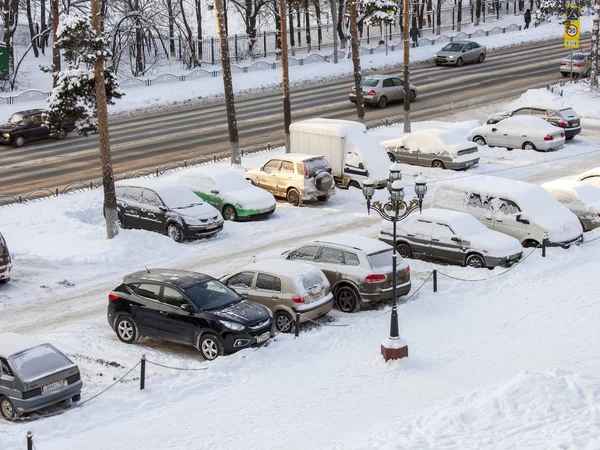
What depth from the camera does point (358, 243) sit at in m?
21.5

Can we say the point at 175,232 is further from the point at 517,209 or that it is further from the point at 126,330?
the point at 517,209

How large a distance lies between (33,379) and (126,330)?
3.93 metres

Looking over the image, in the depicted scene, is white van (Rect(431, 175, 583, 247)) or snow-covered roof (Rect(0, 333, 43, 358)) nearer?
snow-covered roof (Rect(0, 333, 43, 358))

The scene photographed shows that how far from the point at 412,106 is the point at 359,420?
34.1 m

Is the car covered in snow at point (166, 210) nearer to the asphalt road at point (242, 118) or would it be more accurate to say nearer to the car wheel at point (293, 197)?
the car wheel at point (293, 197)

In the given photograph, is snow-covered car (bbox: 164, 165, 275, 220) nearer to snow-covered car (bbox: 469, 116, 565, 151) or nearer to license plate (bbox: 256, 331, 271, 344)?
license plate (bbox: 256, 331, 271, 344)

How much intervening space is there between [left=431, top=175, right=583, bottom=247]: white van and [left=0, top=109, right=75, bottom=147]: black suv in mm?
21788

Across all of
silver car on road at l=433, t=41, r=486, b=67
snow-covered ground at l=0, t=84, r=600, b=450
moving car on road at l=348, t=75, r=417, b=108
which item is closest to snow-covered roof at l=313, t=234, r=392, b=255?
snow-covered ground at l=0, t=84, r=600, b=450

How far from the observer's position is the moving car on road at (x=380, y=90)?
46500 mm

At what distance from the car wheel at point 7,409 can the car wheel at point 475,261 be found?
12600 millimetres

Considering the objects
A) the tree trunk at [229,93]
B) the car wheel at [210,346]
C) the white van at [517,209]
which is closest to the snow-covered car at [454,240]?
Answer: the white van at [517,209]

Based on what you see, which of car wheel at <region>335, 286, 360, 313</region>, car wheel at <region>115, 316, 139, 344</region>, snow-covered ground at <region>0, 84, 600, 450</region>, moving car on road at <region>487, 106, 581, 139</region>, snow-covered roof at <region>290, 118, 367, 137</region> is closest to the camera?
snow-covered ground at <region>0, 84, 600, 450</region>

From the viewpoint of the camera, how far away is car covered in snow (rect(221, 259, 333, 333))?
19188 mm

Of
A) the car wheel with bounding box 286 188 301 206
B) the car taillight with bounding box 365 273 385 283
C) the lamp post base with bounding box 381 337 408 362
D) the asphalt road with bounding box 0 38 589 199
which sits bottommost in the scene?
the car wheel with bounding box 286 188 301 206
